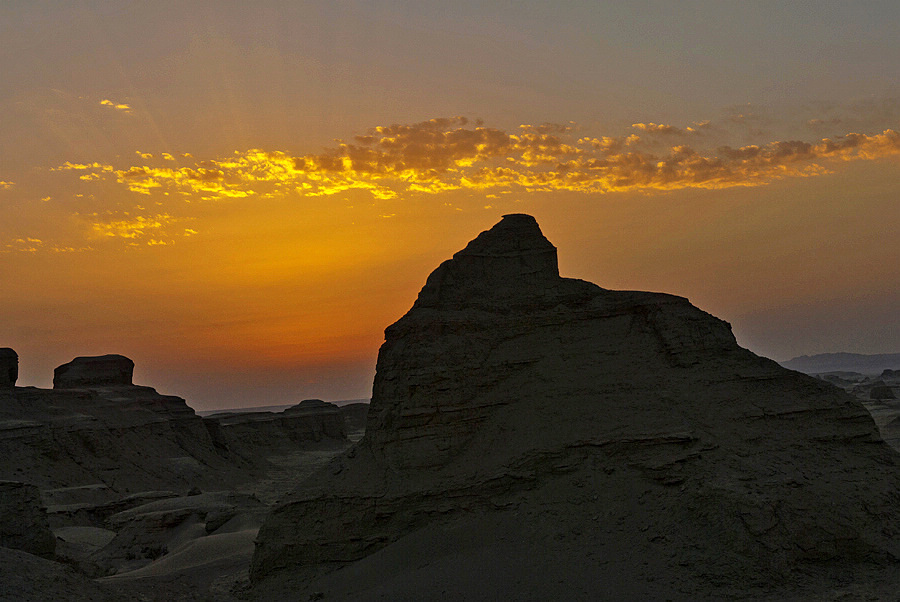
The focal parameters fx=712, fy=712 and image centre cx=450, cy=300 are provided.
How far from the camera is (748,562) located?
1368 cm

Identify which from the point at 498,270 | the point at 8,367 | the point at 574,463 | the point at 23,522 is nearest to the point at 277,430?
the point at 8,367

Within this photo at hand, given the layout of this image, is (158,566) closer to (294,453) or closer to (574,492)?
(574,492)

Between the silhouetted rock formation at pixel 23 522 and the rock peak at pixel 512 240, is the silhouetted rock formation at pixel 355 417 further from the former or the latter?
the rock peak at pixel 512 240

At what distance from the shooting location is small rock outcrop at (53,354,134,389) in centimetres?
5528

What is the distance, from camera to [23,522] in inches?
718

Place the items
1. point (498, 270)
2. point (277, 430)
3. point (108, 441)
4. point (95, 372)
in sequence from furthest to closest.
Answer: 1. point (277, 430)
2. point (95, 372)
3. point (108, 441)
4. point (498, 270)

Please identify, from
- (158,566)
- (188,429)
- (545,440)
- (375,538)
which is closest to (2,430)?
(188,429)

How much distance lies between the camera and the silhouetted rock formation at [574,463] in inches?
559

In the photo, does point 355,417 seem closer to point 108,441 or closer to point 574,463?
point 108,441

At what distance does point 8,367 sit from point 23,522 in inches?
1300

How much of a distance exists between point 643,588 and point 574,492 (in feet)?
8.79

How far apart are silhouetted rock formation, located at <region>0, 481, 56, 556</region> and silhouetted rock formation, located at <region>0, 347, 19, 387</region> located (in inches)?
1259

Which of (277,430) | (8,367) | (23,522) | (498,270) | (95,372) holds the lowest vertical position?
(23,522)

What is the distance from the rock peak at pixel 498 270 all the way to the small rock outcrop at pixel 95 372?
45.4 metres
